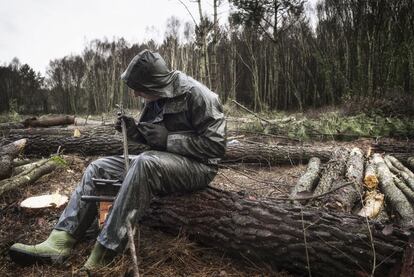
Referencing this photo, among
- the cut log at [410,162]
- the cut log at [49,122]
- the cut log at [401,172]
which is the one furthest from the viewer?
the cut log at [49,122]

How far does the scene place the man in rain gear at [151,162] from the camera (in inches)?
94.7

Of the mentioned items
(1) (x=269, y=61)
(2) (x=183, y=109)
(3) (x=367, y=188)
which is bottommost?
(3) (x=367, y=188)

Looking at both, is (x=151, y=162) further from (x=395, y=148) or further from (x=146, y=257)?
(x=395, y=148)

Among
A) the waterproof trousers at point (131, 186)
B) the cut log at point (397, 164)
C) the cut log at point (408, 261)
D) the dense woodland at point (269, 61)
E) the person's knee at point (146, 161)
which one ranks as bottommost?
the cut log at point (397, 164)

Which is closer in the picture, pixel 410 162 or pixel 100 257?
pixel 100 257

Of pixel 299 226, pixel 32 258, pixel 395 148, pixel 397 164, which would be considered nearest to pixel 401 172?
pixel 397 164

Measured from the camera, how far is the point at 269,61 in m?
21.0

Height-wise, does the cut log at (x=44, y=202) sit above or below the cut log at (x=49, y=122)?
below

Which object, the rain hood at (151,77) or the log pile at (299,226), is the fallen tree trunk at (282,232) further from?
the rain hood at (151,77)

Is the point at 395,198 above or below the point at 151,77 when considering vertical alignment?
below

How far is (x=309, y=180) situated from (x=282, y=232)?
248 centimetres

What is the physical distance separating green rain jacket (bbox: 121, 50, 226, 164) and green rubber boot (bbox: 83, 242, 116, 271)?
849 millimetres

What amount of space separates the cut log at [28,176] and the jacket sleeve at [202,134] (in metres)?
2.42

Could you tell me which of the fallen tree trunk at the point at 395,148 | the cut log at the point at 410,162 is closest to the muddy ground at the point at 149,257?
the cut log at the point at 410,162
